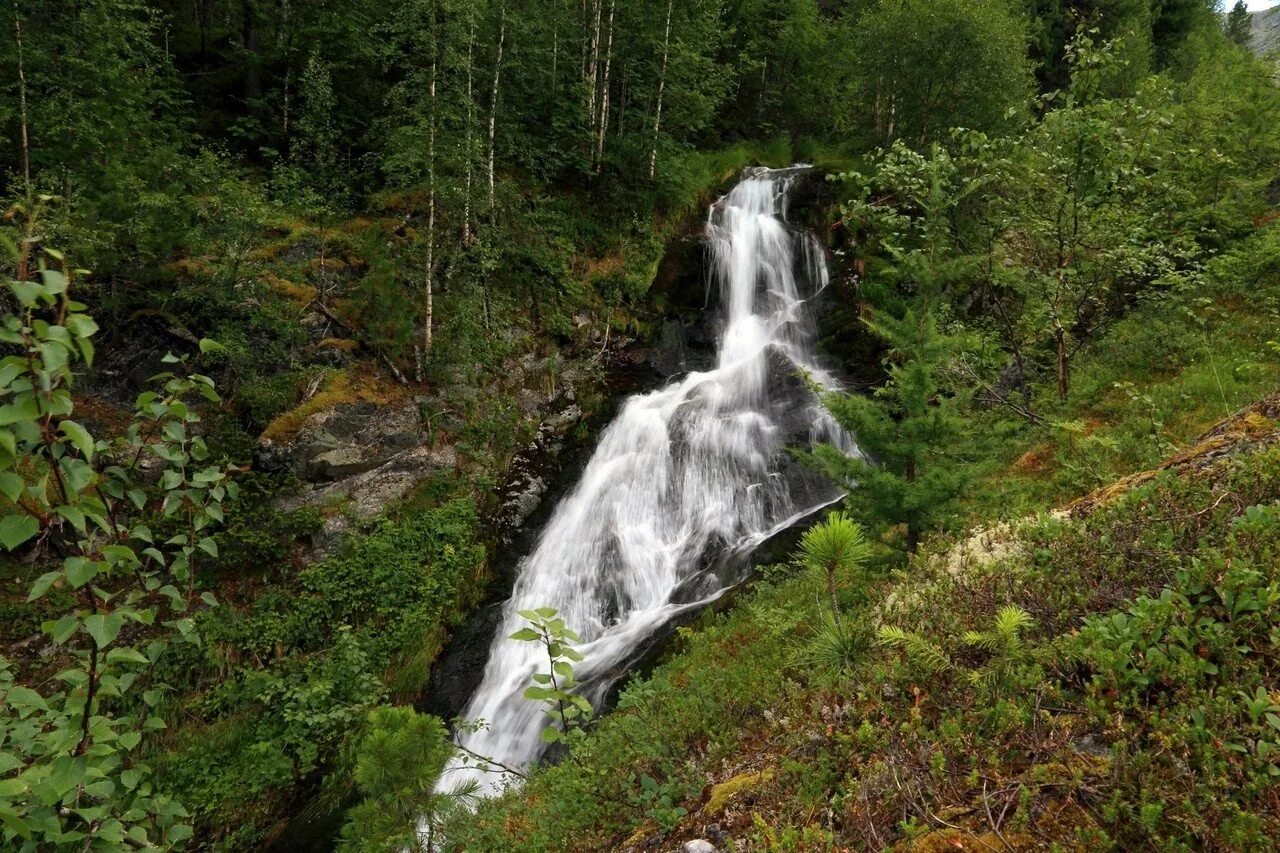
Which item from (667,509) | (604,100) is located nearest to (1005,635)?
(667,509)

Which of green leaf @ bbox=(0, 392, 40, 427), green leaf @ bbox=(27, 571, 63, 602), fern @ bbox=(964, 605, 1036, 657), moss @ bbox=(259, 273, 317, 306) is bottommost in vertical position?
fern @ bbox=(964, 605, 1036, 657)

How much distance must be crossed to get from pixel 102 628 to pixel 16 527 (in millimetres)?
335

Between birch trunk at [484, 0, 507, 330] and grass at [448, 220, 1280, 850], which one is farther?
birch trunk at [484, 0, 507, 330]

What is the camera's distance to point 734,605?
315 inches

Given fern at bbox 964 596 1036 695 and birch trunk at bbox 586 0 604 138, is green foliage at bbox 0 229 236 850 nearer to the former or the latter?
fern at bbox 964 596 1036 695

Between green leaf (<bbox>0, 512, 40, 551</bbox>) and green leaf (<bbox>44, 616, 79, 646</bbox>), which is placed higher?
green leaf (<bbox>0, 512, 40, 551</bbox>)

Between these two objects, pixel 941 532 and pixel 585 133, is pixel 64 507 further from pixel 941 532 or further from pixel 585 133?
pixel 585 133

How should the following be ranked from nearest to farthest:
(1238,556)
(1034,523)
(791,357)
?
(1238,556) → (1034,523) → (791,357)

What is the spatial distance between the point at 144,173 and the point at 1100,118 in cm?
1518

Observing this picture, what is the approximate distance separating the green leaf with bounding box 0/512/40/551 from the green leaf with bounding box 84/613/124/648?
280 millimetres

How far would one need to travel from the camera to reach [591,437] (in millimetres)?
13148

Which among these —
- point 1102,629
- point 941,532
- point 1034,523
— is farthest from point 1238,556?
point 941,532

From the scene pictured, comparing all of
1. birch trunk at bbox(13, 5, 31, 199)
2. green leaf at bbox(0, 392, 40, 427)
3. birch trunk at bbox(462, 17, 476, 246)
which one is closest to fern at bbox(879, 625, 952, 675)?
green leaf at bbox(0, 392, 40, 427)

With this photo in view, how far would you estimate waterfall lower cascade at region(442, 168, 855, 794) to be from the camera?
28.3 ft
